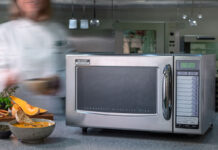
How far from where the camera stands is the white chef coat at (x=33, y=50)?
5.50 feet

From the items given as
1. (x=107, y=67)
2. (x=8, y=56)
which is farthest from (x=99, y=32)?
(x=107, y=67)

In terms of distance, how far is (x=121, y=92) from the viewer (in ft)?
4.02

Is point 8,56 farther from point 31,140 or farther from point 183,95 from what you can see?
point 183,95

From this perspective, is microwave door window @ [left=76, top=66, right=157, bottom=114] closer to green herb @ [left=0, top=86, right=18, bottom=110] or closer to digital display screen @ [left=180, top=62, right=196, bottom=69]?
digital display screen @ [left=180, top=62, right=196, bottom=69]

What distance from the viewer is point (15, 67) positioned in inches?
67.7

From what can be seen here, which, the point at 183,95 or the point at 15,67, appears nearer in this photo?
the point at 183,95

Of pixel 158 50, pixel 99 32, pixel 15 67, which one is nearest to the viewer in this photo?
pixel 15 67

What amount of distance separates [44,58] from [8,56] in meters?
0.18

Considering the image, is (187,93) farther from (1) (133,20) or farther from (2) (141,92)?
(1) (133,20)

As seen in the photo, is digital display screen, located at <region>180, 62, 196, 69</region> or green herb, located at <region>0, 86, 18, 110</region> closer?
digital display screen, located at <region>180, 62, 196, 69</region>

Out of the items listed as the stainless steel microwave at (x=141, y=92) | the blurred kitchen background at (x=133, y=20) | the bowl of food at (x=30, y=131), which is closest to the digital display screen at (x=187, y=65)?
the stainless steel microwave at (x=141, y=92)

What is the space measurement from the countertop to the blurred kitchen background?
3.82 meters

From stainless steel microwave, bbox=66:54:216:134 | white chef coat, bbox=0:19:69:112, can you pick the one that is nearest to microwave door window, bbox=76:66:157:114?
stainless steel microwave, bbox=66:54:216:134

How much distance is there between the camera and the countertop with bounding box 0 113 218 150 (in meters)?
1.10
